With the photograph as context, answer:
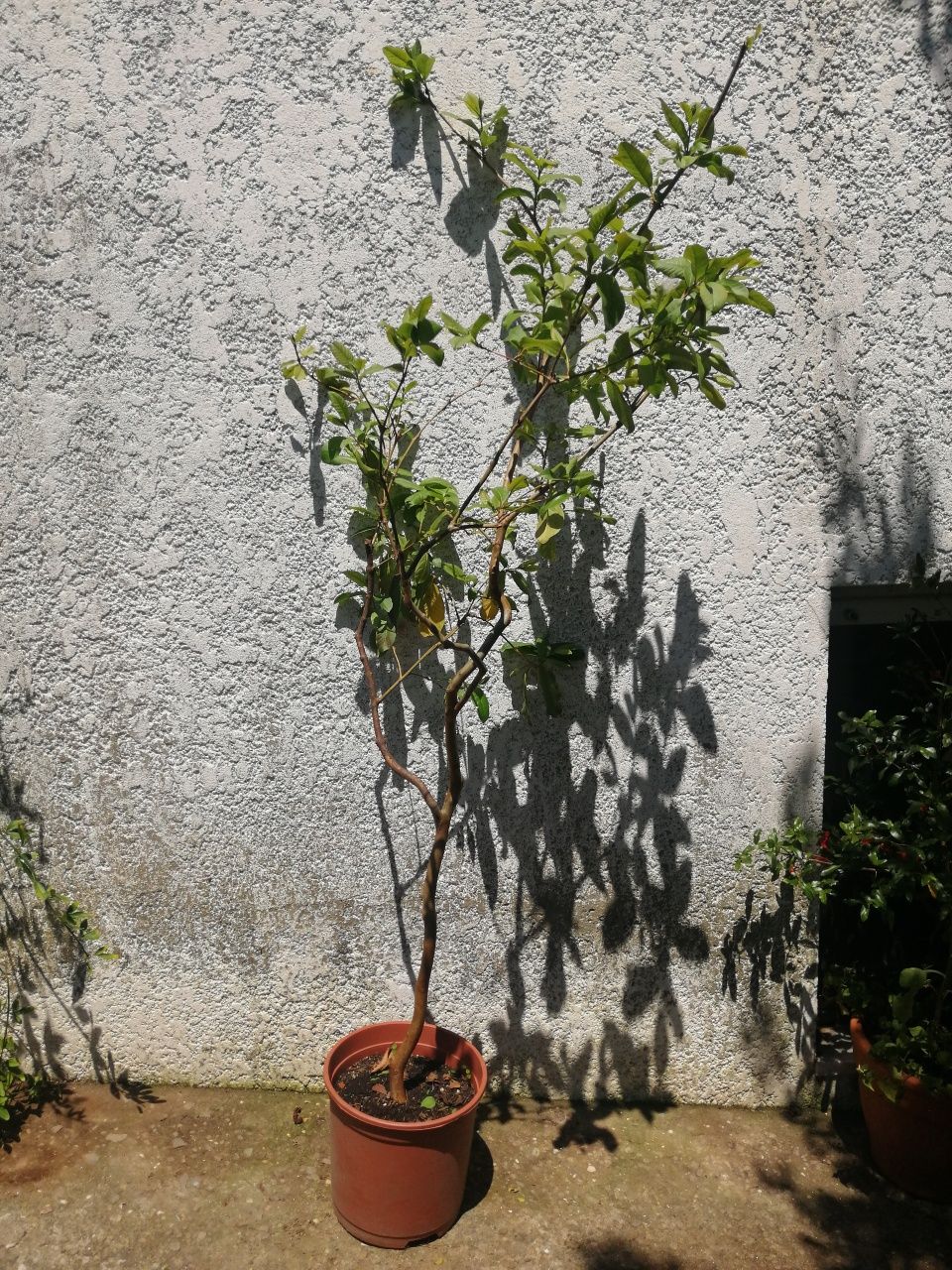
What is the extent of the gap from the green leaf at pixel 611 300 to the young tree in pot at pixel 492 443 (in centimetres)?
22

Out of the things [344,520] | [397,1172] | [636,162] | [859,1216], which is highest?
[636,162]

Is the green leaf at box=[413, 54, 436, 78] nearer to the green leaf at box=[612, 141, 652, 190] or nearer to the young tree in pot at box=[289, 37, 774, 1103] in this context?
the young tree in pot at box=[289, 37, 774, 1103]

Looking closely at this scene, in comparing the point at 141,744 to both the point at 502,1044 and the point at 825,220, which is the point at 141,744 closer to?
the point at 502,1044

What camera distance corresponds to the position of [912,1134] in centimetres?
279

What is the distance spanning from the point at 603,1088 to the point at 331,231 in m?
2.63

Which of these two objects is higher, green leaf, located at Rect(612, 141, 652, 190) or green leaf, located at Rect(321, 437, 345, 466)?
green leaf, located at Rect(612, 141, 652, 190)

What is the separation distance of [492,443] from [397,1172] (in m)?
1.92

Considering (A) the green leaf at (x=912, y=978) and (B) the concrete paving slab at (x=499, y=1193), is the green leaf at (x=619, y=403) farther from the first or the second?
(B) the concrete paving slab at (x=499, y=1193)

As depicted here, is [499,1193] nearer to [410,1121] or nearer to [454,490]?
[410,1121]

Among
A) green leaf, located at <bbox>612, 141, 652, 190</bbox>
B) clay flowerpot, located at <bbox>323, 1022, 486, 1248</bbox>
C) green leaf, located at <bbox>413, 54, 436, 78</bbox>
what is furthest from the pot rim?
green leaf, located at <bbox>413, 54, 436, 78</bbox>

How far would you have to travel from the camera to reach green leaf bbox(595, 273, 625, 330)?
206 cm

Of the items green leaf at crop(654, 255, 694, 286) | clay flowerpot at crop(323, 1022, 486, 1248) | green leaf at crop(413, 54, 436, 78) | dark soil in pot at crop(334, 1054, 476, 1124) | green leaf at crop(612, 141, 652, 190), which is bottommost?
clay flowerpot at crop(323, 1022, 486, 1248)

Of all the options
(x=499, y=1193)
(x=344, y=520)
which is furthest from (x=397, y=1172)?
(x=344, y=520)

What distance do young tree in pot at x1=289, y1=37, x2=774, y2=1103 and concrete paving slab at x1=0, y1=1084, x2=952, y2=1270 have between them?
44 centimetres
